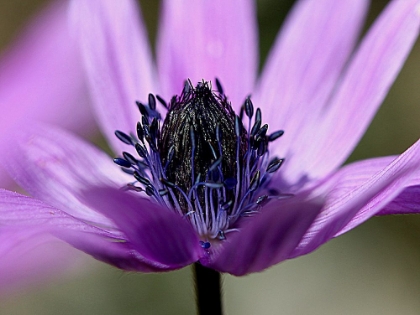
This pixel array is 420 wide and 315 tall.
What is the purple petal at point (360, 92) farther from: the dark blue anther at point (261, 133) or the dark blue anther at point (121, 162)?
the dark blue anther at point (121, 162)

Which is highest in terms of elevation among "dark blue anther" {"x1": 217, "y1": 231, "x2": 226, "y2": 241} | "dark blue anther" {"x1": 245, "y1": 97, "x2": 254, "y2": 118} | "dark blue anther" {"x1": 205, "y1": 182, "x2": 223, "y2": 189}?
"dark blue anther" {"x1": 245, "y1": 97, "x2": 254, "y2": 118}

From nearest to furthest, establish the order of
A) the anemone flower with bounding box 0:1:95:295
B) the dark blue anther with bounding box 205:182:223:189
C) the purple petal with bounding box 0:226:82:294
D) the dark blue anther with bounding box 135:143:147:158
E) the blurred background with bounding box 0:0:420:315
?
the purple petal with bounding box 0:226:82:294
the dark blue anther with bounding box 205:182:223:189
the dark blue anther with bounding box 135:143:147:158
the anemone flower with bounding box 0:1:95:295
the blurred background with bounding box 0:0:420:315

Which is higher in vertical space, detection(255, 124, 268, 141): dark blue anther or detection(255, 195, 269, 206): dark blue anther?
detection(255, 124, 268, 141): dark blue anther

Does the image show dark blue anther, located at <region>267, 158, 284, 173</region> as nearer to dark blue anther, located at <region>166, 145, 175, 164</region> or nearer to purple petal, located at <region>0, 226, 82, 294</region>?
dark blue anther, located at <region>166, 145, 175, 164</region>

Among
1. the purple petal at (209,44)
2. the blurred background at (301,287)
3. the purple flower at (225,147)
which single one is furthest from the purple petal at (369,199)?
the blurred background at (301,287)

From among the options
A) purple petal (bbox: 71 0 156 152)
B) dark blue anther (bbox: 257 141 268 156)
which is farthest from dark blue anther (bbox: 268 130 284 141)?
purple petal (bbox: 71 0 156 152)

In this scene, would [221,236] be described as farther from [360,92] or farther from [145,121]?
[360,92]

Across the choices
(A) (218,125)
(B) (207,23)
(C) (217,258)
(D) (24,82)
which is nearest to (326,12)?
(B) (207,23)

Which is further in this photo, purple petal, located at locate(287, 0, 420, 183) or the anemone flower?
the anemone flower
